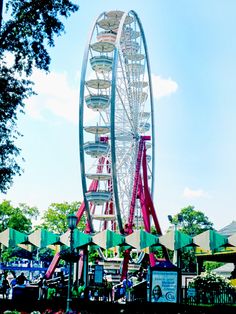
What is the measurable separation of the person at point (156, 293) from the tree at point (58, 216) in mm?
61134

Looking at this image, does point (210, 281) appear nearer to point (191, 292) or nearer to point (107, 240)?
point (191, 292)

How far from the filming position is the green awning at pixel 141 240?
2198 cm

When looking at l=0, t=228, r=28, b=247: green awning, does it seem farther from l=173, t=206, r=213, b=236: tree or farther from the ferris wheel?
l=173, t=206, r=213, b=236: tree

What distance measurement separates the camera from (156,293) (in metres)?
18.3

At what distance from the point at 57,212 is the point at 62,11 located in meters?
65.8

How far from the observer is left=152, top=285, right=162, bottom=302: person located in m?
18.3

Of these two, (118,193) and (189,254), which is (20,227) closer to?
(189,254)

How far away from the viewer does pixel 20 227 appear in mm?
84000

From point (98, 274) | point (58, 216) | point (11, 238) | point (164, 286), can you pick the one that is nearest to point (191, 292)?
point (164, 286)

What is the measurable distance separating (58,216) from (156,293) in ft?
206

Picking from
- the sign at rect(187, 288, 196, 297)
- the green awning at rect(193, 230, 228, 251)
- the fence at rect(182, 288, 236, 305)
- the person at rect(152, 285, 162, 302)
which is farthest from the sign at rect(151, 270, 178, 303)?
the green awning at rect(193, 230, 228, 251)

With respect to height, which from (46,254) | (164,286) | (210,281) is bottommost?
(164,286)

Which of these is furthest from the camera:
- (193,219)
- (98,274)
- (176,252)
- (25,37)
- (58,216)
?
(193,219)

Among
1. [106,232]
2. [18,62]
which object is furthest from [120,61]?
[18,62]
